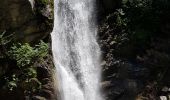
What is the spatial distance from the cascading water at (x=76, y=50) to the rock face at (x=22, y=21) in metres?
1.87

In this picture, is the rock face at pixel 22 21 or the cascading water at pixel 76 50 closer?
the rock face at pixel 22 21

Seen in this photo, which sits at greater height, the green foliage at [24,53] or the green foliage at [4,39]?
the green foliage at [4,39]

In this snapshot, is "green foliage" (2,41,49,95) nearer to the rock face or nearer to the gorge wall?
the gorge wall

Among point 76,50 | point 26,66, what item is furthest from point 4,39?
point 76,50

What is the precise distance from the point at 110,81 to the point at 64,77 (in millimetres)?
1752

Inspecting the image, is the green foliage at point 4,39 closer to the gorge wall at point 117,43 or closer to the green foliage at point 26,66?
the gorge wall at point 117,43

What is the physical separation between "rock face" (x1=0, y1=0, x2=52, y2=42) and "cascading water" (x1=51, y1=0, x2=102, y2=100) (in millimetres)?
1874

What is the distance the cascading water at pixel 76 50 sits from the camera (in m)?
16.1

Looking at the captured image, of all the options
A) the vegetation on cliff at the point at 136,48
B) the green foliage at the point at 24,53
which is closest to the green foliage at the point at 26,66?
the green foliage at the point at 24,53

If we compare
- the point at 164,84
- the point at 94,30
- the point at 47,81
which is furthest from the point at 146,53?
the point at 47,81

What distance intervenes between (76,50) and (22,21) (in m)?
3.66

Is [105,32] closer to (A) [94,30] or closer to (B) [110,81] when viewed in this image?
(A) [94,30]

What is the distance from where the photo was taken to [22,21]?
46.4 feet

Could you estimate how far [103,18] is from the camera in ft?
60.4
